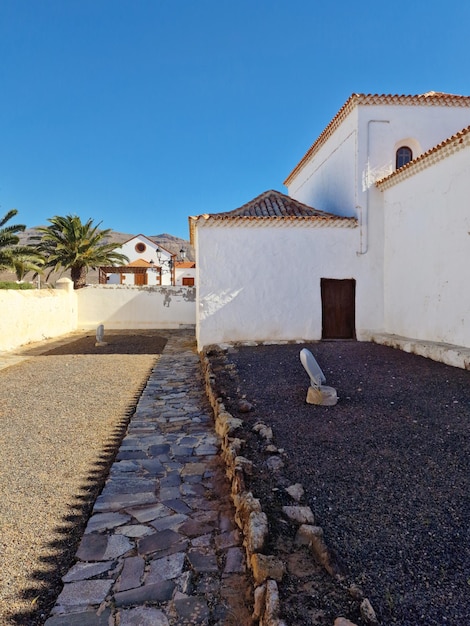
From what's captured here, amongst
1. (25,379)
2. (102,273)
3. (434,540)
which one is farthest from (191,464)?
(102,273)

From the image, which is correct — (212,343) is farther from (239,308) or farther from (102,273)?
(102,273)

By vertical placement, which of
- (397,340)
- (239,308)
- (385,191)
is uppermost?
(385,191)

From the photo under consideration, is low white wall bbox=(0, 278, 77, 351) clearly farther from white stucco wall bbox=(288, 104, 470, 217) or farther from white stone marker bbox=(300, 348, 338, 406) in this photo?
white stucco wall bbox=(288, 104, 470, 217)

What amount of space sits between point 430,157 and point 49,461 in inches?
380

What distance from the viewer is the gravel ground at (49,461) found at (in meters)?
2.84

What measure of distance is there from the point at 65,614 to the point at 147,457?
92.3 inches

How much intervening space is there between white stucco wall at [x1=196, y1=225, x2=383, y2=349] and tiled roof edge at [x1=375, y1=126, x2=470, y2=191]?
1.62 m

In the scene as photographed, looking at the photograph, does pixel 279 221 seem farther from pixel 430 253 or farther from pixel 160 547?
pixel 160 547

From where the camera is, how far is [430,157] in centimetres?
941

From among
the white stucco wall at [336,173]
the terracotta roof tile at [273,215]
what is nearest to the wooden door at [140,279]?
the white stucco wall at [336,173]

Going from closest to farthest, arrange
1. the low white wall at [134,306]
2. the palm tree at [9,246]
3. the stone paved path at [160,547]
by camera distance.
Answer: the stone paved path at [160,547] → the palm tree at [9,246] → the low white wall at [134,306]

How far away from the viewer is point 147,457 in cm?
483

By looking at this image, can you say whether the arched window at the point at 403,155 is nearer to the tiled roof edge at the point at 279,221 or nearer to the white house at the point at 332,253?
the white house at the point at 332,253

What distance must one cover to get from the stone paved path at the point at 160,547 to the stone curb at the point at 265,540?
0.50ft
